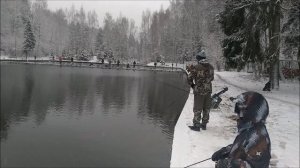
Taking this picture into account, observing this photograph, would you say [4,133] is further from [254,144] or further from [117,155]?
[254,144]

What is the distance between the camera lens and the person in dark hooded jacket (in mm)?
3098

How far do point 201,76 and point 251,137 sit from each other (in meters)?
6.28

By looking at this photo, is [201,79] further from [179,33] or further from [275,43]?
[179,33]

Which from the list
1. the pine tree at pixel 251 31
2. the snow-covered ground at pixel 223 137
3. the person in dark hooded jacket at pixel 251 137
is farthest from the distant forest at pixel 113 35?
the person in dark hooded jacket at pixel 251 137

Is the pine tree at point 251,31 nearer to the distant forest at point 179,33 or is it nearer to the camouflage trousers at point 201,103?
the distant forest at point 179,33

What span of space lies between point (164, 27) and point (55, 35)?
4861 centimetres

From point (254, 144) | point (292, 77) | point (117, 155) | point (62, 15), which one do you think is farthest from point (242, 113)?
point (62, 15)

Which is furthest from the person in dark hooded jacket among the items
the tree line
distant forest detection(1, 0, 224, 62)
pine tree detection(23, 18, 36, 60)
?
pine tree detection(23, 18, 36, 60)

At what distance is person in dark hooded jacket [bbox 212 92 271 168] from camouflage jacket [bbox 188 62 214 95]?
6150 millimetres

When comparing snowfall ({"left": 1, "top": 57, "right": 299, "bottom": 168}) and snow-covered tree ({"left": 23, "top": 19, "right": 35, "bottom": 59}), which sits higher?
snow-covered tree ({"left": 23, "top": 19, "right": 35, "bottom": 59})

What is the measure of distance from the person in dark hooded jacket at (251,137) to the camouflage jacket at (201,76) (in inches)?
242

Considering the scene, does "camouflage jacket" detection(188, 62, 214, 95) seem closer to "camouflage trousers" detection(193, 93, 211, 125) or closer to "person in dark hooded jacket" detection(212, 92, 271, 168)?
"camouflage trousers" detection(193, 93, 211, 125)

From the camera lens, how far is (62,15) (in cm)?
15300

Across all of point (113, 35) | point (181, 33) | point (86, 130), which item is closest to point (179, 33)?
point (181, 33)
